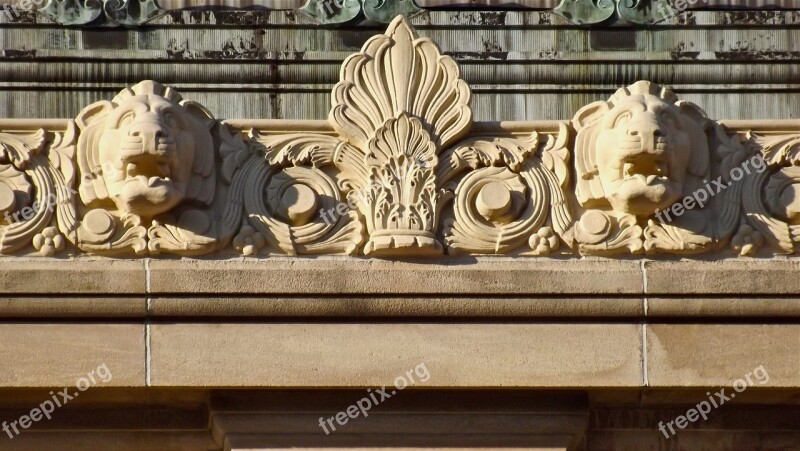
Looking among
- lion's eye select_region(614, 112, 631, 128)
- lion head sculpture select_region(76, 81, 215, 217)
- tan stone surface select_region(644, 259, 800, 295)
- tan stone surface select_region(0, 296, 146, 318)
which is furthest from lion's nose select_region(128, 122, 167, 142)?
tan stone surface select_region(644, 259, 800, 295)

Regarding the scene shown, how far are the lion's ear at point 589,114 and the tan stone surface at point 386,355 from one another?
1.35 meters

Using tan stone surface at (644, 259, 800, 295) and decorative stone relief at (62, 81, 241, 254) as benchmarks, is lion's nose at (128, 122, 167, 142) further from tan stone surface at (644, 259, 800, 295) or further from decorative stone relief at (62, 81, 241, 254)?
tan stone surface at (644, 259, 800, 295)

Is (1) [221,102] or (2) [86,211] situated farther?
(1) [221,102]

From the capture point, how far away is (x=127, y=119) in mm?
9914

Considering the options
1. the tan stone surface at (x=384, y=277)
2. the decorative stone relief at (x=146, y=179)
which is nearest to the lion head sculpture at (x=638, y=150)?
the tan stone surface at (x=384, y=277)

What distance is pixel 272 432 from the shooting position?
9.66 metres

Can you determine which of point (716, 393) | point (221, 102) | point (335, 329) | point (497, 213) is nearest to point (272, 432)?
point (335, 329)

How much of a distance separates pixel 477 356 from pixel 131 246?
2203mm

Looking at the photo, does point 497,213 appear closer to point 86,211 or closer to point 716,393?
point 716,393

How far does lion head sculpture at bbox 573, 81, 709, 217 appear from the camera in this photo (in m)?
9.82

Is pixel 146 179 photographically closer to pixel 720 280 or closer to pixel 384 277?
pixel 384 277

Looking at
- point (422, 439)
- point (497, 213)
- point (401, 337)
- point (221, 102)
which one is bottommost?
point (422, 439)

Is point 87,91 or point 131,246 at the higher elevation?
point 87,91

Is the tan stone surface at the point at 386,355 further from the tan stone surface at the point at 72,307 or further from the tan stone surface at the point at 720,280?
the tan stone surface at the point at 720,280
